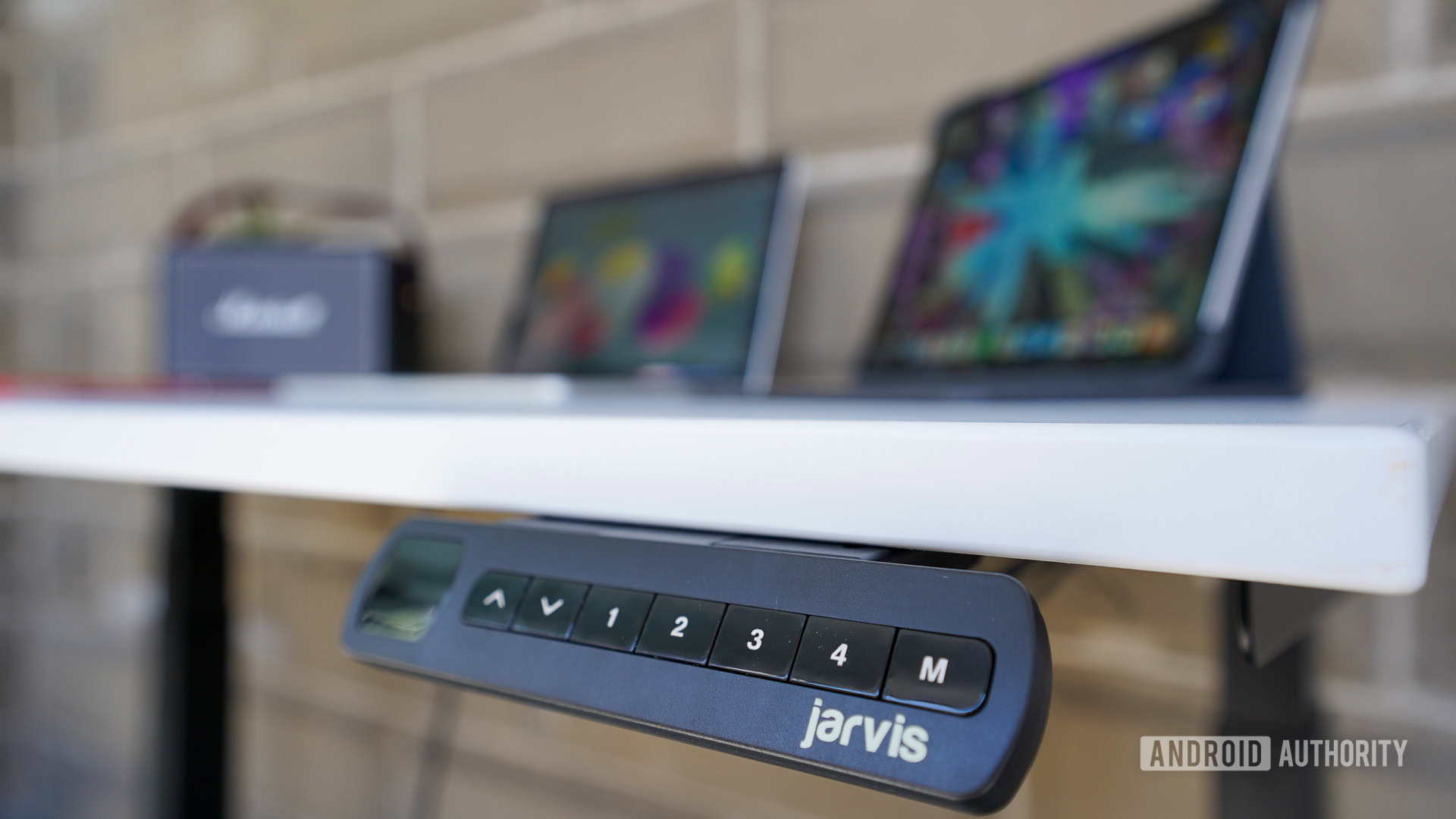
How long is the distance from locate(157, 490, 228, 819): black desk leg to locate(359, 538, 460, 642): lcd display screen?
61 cm

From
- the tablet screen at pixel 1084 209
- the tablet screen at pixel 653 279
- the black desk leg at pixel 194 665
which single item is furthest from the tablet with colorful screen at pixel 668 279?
the black desk leg at pixel 194 665

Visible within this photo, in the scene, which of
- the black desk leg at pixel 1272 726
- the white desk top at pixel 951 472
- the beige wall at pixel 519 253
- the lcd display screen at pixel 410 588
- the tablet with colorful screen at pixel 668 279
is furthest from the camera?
the tablet with colorful screen at pixel 668 279

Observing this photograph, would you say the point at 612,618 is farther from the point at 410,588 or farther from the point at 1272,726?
the point at 1272,726

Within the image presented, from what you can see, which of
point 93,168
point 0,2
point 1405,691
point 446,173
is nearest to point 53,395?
point 446,173

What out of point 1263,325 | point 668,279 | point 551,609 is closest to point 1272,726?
point 1263,325

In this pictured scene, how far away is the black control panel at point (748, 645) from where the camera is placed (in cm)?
20

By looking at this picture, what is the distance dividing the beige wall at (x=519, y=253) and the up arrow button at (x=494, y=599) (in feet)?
0.51

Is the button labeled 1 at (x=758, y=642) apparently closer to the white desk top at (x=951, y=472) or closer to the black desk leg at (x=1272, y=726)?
the white desk top at (x=951, y=472)

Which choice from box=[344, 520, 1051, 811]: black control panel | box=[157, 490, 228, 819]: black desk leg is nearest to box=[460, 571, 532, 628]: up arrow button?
box=[344, 520, 1051, 811]: black control panel

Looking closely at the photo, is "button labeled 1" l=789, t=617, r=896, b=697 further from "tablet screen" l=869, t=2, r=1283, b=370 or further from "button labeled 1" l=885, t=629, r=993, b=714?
"tablet screen" l=869, t=2, r=1283, b=370

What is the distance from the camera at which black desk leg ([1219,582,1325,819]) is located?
18.4 inches

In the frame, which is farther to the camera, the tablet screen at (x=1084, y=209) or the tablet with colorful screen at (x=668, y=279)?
the tablet with colorful screen at (x=668, y=279)

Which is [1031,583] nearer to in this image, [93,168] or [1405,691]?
[1405,691]

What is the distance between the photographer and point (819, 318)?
833 mm
